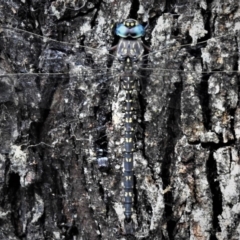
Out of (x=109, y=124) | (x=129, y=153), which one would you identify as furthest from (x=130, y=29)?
(x=129, y=153)

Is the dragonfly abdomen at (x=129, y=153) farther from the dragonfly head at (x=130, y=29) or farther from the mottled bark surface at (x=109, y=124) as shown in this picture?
the dragonfly head at (x=130, y=29)

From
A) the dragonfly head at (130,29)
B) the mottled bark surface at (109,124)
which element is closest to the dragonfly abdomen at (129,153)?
the mottled bark surface at (109,124)

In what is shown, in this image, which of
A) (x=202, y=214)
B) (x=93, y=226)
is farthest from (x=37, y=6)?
(x=202, y=214)

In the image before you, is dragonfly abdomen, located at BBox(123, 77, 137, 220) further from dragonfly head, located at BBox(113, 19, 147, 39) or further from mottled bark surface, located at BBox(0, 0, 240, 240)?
dragonfly head, located at BBox(113, 19, 147, 39)

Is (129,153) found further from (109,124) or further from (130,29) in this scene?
(130,29)

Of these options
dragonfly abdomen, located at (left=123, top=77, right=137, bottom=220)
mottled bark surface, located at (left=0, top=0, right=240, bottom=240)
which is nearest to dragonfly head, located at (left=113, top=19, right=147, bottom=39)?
mottled bark surface, located at (left=0, top=0, right=240, bottom=240)

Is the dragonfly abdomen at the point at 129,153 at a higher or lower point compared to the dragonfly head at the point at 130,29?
lower

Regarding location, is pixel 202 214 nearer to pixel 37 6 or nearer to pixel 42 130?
pixel 42 130
